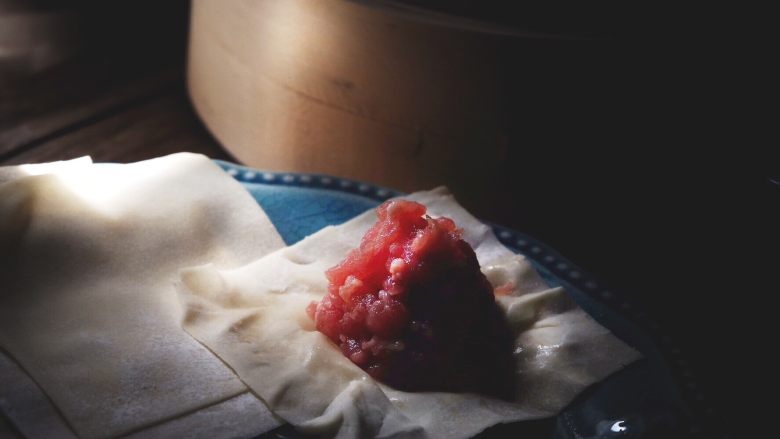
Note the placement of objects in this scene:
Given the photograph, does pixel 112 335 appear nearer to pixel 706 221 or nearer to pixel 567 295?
pixel 567 295

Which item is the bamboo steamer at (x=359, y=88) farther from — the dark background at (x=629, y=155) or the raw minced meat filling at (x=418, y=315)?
the raw minced meat filling at (x=418, y=315)

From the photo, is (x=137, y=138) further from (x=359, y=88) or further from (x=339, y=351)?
(x=339, y=351)

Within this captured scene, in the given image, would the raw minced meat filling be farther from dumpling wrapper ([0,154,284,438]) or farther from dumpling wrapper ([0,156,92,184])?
dumpling wrapper ([0,156,92,184])

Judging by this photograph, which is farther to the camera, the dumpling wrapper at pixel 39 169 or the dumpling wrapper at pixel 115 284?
the dumpling wrapper at pixel 39 169

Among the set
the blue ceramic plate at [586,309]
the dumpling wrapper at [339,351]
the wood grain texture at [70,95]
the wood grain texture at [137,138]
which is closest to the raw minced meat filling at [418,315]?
the dumpling wrapper at [339,351]

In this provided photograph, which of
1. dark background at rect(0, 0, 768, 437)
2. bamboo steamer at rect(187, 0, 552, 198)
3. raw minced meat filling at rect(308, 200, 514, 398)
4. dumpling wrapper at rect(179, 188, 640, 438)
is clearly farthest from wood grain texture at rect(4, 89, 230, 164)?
raw minced meat filling at rect(308, 200, 514, 398)

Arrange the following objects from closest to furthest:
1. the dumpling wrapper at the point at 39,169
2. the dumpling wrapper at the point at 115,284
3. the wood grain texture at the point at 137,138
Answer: the dumpling wrapper at the point at 115,284
the dumpling wrapper at the point at 39,169
the wood grain texture at the point at 137,138
